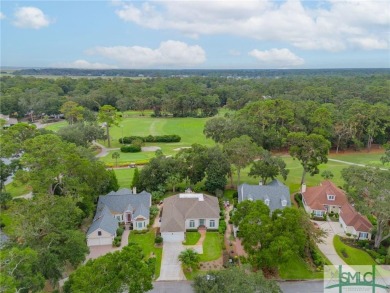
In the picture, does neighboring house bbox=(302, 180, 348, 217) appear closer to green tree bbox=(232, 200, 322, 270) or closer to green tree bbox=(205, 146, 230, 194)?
green tree bbox=(205, 146, 230, 194)

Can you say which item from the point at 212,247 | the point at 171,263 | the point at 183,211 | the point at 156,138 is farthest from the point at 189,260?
the point at 156,138

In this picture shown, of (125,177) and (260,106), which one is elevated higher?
(260,106)

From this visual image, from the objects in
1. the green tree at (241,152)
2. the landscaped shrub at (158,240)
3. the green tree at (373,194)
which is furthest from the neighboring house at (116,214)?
the green tree at (373,194)

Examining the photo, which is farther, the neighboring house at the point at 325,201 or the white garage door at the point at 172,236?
the neighboring house at the point at 325,201

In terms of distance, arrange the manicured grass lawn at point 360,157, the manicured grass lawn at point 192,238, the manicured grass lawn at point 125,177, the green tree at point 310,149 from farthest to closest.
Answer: the manicured grass lawn at point 360,157 → the manicured grass lawn at point 125,177 → the green tree at point 310,149 → the manicured grass lawn at point 192,238

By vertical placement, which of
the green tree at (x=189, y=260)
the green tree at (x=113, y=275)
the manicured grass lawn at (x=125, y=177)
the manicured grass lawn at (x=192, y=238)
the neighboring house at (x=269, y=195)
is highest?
the green tree at (x=113, y=275)

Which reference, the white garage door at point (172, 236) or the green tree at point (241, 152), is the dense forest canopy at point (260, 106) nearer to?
the green tree at point (241, 152)

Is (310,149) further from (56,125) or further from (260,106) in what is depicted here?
(56,125)
